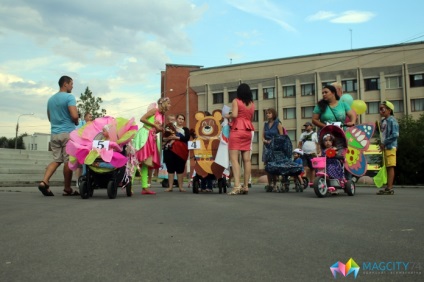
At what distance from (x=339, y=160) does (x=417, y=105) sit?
4984 cm

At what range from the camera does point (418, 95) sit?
53219 mm

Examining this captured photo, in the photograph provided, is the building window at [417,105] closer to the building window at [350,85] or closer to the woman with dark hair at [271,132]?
the building window at [350,85]

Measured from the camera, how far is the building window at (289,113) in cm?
6175

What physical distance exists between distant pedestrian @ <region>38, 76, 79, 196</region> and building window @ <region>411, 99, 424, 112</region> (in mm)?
51805

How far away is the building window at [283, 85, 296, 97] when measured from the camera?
6116 centimetres

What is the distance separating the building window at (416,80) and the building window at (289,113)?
15.3m

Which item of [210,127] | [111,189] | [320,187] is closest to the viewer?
[111,189]

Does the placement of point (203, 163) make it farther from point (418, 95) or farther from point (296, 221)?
point (418, 95)

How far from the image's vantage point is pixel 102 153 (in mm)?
8242

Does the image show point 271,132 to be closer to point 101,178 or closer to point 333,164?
point 333,164

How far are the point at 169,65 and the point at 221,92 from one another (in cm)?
1132

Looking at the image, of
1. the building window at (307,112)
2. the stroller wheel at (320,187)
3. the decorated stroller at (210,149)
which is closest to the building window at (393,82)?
the building window at (307,112)

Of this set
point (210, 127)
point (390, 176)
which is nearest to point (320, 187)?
point (390, 176)

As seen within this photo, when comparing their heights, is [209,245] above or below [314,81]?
below
